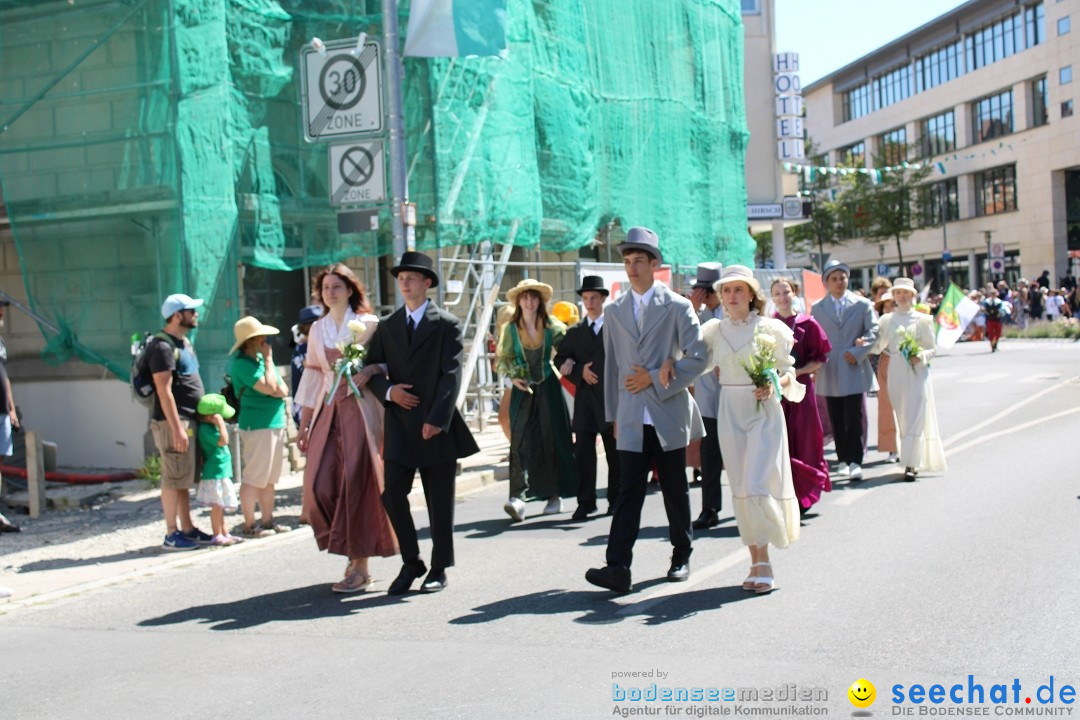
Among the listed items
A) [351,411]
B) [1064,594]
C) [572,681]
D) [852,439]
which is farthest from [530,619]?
[852,439]

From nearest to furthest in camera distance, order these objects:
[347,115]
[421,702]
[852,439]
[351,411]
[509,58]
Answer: [421,702], [351,411], [852,439], [347,115], [509,58]

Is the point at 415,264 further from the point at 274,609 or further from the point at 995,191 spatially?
the point at 995,191

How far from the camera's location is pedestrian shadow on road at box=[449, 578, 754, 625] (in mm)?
6465

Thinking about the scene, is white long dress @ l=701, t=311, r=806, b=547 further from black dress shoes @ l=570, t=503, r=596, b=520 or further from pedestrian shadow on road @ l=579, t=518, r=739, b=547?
black dress shoes @ l=570, t=503, r=596, b=520

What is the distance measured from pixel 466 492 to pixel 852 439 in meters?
3.58

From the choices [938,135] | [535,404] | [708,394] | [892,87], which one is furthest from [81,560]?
[892,87]

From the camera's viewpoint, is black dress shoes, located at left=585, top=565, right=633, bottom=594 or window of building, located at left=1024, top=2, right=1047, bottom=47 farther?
window of building, located at left=1024, top=2, right=1047, bottom=47

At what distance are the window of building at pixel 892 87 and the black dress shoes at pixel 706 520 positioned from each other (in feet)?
196

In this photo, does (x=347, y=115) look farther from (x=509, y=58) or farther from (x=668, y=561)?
(x=668, y=561)

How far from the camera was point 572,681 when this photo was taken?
5.32 metres

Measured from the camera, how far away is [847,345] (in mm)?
11383

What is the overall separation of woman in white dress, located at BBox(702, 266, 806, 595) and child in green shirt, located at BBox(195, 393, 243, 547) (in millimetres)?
3825

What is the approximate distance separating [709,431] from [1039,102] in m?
51.2

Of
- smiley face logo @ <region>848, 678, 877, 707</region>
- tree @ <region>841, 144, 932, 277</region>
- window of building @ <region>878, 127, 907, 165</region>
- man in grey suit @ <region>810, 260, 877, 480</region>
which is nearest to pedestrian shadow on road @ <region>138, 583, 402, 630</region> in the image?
smiley face logo @ <region>848, 678, 877, 707</region>
